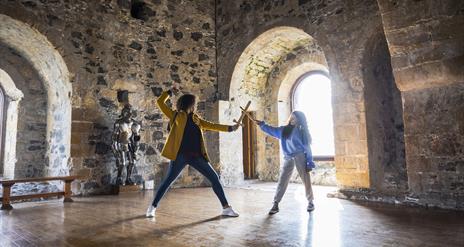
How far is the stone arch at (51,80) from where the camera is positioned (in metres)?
5.23

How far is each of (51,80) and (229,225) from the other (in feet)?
15.6

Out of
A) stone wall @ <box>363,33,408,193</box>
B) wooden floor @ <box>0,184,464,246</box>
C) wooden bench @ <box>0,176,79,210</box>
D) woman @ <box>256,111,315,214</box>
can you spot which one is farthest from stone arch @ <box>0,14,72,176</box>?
stone wall @ <box>363,33,408,193</box>

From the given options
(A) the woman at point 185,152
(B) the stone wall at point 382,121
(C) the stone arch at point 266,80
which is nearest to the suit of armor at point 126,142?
(C) the stone arch at point 266,80

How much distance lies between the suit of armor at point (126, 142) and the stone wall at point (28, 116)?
1.84 m

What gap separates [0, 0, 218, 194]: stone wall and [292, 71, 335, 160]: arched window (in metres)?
1.97

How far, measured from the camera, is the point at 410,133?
3740 millimetres

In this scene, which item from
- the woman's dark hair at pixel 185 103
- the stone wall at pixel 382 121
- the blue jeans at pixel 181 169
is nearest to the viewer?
the blue jeans at pixel 181 169

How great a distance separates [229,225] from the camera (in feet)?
9.48

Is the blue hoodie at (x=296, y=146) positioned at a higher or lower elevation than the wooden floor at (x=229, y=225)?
higher

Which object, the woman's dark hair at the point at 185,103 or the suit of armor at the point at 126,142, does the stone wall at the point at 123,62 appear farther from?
the woman's dark hair at the point at 185,103

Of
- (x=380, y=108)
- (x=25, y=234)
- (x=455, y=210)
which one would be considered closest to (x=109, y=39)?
(x=25, y=234)

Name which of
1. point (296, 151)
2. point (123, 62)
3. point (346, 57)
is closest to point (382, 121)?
point (346, 57)

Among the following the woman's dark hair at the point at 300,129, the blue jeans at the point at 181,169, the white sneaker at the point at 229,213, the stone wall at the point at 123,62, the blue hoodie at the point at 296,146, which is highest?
the stone wall at the point at 123,62

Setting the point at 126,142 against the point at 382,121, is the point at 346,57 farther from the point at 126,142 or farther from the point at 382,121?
the point at 126,142
